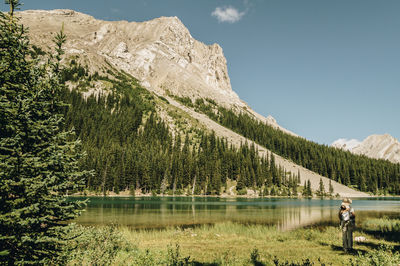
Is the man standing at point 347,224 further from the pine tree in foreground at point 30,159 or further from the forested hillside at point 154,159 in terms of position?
the forested hillside at point 154,159

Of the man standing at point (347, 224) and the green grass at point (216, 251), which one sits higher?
the man standing at point (347, 224)

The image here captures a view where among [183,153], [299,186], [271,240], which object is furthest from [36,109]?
[299,186]

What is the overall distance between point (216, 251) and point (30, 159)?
41.7 feet

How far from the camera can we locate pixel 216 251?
16562mm

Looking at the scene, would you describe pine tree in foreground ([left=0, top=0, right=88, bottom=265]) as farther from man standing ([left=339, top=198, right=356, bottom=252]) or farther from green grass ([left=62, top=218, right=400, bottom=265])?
man standing ([left=339, top=198, right=356, bottom=252])

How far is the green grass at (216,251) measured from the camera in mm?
11344

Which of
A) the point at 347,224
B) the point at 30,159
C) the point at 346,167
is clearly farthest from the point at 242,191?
the point at 30,159

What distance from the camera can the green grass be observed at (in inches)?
447

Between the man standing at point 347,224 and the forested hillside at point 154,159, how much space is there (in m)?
107

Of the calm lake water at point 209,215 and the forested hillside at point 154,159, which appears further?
the forested hillside at point 154,159

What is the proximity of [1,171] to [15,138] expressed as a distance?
3.47 feet

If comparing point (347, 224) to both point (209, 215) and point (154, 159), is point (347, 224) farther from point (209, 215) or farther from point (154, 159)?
point (154, 159)

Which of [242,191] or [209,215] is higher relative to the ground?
[209,215]

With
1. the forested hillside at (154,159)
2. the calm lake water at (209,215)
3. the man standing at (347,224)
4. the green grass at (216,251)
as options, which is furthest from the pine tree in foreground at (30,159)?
the forested hillside at (154,159)
